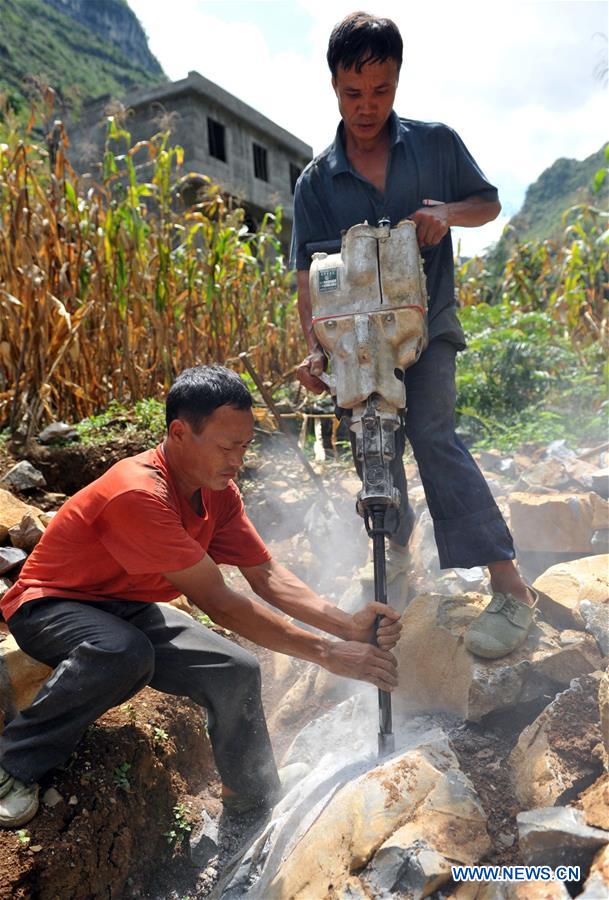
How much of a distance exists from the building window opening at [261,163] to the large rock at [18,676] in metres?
14.2

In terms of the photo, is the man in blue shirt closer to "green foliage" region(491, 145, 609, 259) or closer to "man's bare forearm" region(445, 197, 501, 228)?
"man's bare forearm" region(445, 197, 501, 228)

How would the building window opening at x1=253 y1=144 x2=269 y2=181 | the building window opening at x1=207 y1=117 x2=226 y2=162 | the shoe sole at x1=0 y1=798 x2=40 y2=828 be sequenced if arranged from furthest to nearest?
the building window opening at x1=253 y1=144 x2=269 y2=181 < the building window opening at x1=207 y1=117 x2=226 y2=162 < the shoe sole at x1=0 y1=798 x2=40 y2=828

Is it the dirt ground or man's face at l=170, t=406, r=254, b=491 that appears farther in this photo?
man's face at l=170, t=406, r=254, b=491

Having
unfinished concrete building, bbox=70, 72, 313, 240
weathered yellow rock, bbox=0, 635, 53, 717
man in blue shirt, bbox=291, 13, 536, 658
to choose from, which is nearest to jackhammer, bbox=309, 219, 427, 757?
man in blue shirt, bbox=291, 13, 536, 658

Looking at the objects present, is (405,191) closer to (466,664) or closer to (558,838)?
(466,664)

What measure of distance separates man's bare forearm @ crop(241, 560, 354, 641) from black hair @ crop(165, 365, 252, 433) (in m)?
0.59

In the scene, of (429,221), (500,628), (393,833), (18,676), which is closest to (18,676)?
(18,676)

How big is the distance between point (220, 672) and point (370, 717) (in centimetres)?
59

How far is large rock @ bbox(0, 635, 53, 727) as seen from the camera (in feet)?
7.16

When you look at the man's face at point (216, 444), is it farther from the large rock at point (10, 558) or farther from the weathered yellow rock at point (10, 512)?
the weathered yellow rock at point (10, 512)

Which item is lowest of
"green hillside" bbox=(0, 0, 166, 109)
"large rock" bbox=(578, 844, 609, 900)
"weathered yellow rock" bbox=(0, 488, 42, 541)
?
"large rock" bbox=(578, 844, 609, 900)

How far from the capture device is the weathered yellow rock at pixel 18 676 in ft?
7.17

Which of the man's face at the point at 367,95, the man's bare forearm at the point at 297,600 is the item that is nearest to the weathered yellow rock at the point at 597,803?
the man's bare forearm at the point at 297,600

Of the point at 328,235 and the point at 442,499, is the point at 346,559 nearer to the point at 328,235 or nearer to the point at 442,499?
the point at 442,499
